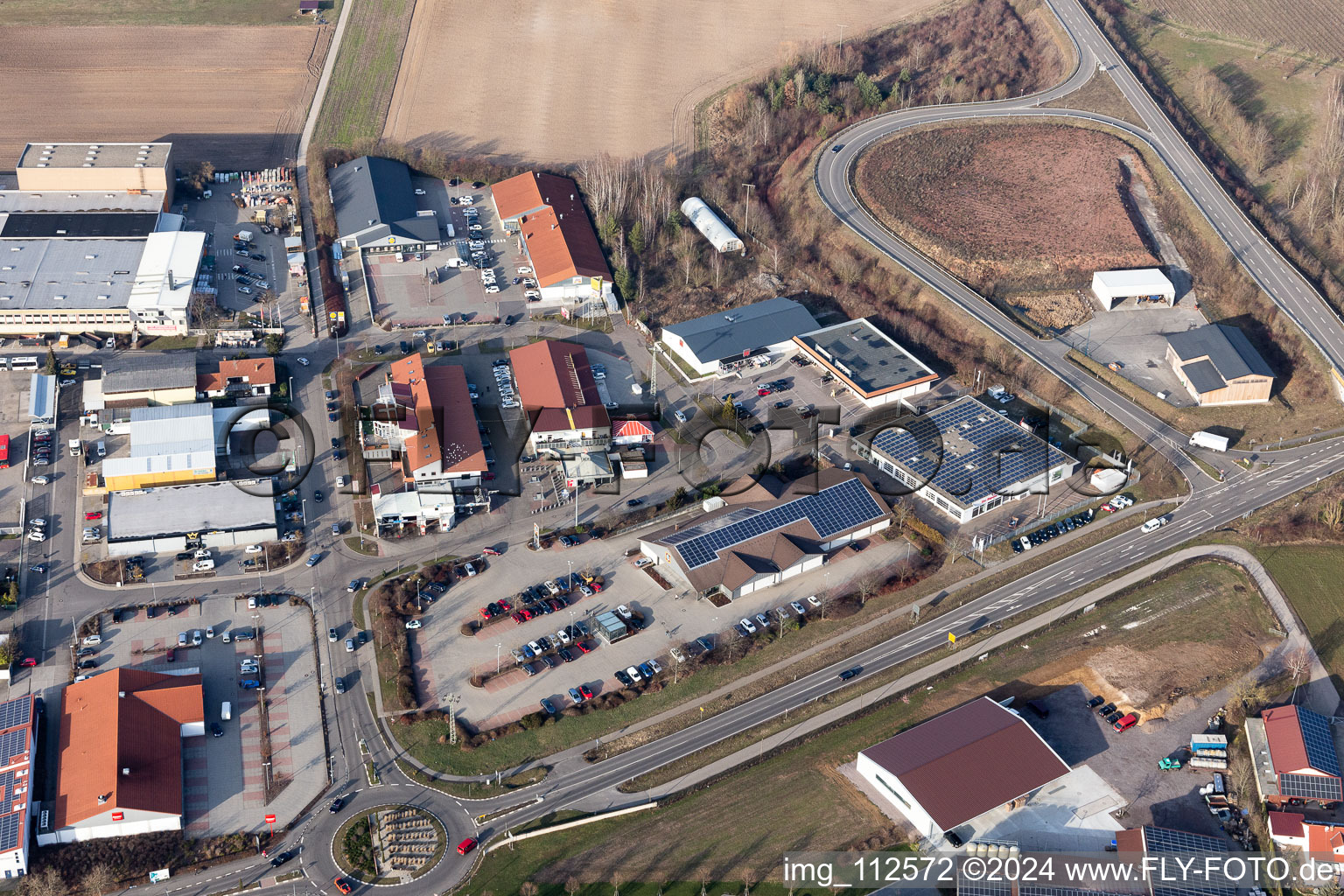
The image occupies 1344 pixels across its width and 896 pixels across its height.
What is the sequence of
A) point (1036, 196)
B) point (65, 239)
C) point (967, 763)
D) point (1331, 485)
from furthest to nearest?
point (1036, 196)
point (65, 239)
point (1331, 485)
point (967, 763)

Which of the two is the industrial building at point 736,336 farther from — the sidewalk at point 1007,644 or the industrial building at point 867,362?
the sidewalk at point 1007,644

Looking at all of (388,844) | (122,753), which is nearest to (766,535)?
(388,844)

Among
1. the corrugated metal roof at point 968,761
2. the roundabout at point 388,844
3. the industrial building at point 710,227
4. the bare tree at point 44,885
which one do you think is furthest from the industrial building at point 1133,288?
the bare tree at point 44,885

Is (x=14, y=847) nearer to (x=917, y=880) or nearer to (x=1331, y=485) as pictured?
(x=917, y=880)

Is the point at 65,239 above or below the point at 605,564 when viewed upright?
above

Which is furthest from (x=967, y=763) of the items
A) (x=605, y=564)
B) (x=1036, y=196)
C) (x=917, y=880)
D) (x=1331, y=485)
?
(x=1036, y=196)

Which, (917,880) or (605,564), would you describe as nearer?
(917,880)

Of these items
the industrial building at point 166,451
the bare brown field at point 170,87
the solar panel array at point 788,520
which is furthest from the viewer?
the bare brown field at point 170,87

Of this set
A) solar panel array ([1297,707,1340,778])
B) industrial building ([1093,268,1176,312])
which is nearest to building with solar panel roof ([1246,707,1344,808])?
solar panel array ([1297,707,1340,778])
